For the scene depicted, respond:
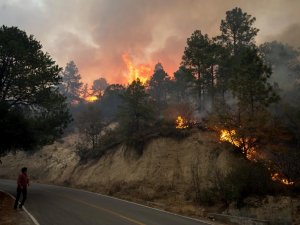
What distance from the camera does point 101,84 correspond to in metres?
144

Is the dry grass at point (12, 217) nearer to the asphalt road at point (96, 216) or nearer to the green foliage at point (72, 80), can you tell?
the asphalt road at point (96, 216)

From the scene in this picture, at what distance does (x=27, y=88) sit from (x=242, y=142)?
20.1 meters

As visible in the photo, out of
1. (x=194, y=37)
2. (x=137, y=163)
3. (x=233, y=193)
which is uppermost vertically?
(x=194, y=37)

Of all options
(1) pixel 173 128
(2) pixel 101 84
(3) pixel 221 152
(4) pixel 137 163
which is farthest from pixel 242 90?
(2) pixel 101 84

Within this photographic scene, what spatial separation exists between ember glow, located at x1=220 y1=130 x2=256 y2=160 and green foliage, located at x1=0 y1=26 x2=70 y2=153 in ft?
50.5

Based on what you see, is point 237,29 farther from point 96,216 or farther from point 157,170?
point 96,216

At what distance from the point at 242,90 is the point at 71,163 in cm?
3158

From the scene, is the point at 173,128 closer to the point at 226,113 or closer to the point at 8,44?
the point at 226,113

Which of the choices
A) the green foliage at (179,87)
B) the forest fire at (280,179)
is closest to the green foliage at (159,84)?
the green foliage at (179,87)

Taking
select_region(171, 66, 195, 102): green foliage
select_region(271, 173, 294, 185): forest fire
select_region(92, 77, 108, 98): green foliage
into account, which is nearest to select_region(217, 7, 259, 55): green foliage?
select_region(171, 66, 195, 102): green foliage

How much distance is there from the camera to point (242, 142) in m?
31.0

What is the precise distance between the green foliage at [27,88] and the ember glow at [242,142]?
1540cm

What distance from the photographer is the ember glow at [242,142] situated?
98.1ft

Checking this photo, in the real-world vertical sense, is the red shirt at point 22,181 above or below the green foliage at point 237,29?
below
